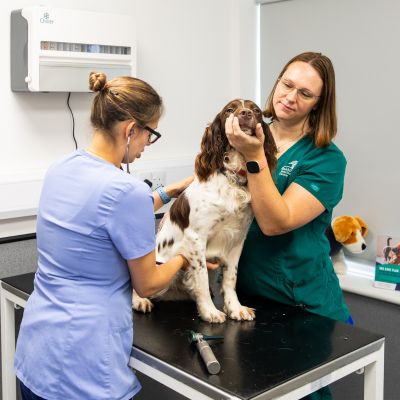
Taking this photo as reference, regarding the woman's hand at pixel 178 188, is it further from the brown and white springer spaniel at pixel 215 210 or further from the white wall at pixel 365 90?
the white wall at pixel 365 90

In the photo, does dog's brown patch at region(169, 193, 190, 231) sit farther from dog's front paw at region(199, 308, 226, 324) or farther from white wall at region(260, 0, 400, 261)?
white wall at region(260, 0, 400, 261)

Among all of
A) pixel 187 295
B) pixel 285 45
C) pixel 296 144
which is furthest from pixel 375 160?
pixel 187 295

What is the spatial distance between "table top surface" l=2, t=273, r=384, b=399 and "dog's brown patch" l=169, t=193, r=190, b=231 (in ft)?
0.85

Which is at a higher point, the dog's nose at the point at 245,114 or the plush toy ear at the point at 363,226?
the dog's nose at the point at 245,114

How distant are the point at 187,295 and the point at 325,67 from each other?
79 centimetres

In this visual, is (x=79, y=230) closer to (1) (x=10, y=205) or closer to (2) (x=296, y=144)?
(2) (x=296, y=144)

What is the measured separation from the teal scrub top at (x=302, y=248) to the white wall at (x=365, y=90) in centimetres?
87

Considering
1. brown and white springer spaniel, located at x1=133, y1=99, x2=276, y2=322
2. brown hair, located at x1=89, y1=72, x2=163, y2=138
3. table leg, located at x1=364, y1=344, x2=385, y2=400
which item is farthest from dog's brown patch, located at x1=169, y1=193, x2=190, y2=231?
table leg, located at x1=364, y1=344, x2=385, y2=400

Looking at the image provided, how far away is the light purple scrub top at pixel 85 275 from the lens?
1.36 m

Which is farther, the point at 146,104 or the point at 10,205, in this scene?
the point at 10,205

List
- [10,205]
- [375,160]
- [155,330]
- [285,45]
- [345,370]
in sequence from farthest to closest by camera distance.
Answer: [285,45] < [375,160] < [10,205] < [155,330] < [345,370]

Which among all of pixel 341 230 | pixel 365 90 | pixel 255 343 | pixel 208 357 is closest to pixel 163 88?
pixel 365 90

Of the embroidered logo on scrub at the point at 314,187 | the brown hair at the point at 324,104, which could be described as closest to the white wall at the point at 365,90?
the brown hair at the point at 324,104

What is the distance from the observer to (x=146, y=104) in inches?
57.3
